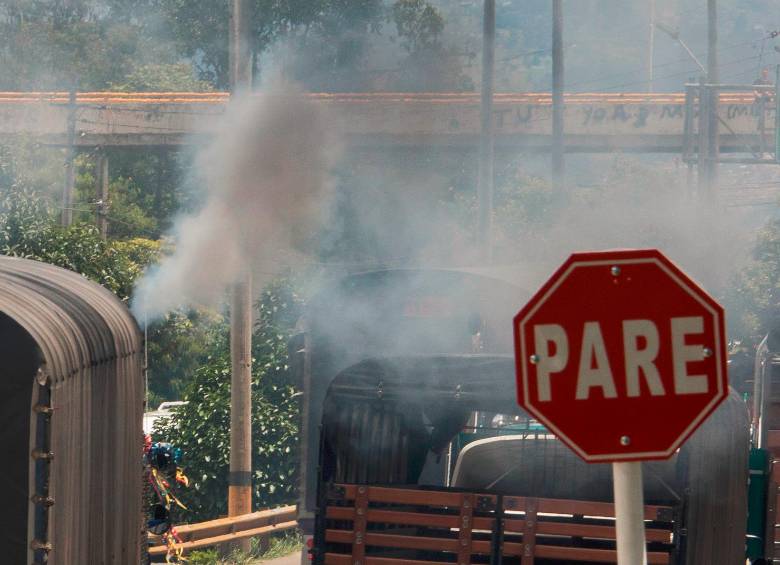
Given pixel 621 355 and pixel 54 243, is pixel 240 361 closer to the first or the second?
pixel 54 243

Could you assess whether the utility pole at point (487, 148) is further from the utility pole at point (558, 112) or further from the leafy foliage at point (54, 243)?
the leafy foliage at point (54, 243)

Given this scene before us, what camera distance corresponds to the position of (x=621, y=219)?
3700 centimetres

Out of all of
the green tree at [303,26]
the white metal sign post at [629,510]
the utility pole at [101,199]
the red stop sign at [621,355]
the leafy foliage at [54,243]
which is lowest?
the white metal sign post at [629,510]

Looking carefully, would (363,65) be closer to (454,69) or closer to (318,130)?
(454,69)

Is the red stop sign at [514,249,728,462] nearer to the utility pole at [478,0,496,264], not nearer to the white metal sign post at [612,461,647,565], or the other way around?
the white metal sign post at [612,461,647,565]

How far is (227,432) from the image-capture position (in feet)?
57.4

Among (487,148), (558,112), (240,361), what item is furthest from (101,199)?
(240,361)

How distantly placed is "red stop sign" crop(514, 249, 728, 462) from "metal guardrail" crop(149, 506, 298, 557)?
10974 mm

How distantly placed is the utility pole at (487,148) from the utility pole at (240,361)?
10142 millimetres

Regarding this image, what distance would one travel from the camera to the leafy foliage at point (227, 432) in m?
17.3

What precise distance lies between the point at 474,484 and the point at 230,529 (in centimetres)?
592

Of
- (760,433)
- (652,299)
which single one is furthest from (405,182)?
(652,299)

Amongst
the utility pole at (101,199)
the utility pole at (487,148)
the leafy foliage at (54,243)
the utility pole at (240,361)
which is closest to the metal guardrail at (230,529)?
the utility pole at (240,361)

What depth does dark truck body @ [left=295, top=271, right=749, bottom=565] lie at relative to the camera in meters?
8.20
